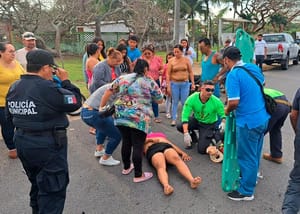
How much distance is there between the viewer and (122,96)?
3.45m

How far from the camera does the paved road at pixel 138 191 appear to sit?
3174mm

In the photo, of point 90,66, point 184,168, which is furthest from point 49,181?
point 90,66

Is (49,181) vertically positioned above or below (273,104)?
below

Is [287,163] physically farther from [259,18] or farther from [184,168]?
[259,18]

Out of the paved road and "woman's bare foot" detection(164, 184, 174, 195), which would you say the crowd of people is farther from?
the paved road

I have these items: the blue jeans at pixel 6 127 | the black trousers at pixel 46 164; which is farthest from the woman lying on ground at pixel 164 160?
the blue jeans at pixel 6 127

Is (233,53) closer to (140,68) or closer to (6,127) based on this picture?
(140,68)

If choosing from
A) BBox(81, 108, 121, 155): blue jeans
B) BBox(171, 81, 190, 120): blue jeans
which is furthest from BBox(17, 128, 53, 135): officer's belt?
BBox(171, 81, 190, 120): blue jeans

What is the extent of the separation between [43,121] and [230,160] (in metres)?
2.09

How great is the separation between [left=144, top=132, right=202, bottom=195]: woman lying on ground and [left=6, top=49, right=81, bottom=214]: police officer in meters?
1.45

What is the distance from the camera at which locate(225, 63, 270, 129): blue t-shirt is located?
302 cm

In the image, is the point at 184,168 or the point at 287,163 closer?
the point at 184,168

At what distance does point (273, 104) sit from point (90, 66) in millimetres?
3086

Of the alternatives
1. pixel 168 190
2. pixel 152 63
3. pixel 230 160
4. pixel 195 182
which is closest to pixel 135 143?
pixel 168 190
